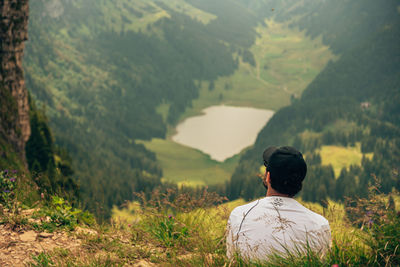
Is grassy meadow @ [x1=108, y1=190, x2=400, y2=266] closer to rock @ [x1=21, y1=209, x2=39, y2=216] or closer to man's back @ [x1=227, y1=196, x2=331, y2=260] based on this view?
man's back @ [x1=227, y1=196, x2=331, y2=260]

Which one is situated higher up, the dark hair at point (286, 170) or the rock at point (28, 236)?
the dark hair at point (286, 170)

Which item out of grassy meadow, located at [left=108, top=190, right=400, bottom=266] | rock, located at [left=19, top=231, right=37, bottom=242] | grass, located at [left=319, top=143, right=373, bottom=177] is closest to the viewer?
grassy meadow, located at [left=108, top=190, right=400, bottom=266]

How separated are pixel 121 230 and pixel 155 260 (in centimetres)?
174

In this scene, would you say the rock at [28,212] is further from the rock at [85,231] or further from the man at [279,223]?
the man at [279,223]

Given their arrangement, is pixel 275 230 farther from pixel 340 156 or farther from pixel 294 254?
pixel 340 156

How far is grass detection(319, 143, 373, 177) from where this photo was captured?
17450 cm

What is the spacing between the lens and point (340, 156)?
182500mm

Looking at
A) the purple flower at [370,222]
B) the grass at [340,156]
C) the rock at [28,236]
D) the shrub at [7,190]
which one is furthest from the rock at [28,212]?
the grass at [340,156]

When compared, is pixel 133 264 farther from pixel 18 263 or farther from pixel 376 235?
pixel 376 235

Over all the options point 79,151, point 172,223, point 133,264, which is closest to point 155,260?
point 133,264

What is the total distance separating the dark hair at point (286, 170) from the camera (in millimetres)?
5965

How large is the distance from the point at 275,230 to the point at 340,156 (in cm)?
19184

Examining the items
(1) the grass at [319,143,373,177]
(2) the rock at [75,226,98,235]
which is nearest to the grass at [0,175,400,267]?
(2) the rock at [75,226,98,235]

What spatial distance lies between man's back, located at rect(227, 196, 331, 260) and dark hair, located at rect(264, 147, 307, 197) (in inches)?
8.5
